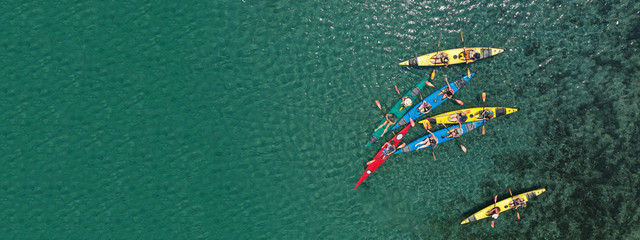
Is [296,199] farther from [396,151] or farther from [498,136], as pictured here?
[498,136]

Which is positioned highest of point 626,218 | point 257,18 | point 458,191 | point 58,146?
point 257,18

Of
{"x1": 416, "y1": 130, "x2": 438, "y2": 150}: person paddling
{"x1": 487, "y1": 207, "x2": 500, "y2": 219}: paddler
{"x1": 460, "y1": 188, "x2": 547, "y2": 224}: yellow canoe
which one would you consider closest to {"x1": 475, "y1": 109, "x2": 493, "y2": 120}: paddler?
{"x1": 416, "y1": 130, "x2": 438, "y2": 150}: person paddling

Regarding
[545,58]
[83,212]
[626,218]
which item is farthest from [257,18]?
[626,218]

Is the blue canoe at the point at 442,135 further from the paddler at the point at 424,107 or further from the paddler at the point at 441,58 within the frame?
the paddler at the point at 441,58

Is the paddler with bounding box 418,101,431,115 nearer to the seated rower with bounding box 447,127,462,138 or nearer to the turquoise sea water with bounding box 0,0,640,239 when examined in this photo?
the turquoise sea water with bounding box 0,0,640,239

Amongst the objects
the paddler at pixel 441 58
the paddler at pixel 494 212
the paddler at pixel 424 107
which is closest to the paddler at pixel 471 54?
the paddler at pixel 441 58

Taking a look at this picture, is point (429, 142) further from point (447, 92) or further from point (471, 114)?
point (447, 92)

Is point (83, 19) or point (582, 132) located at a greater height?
point (83, 19)
